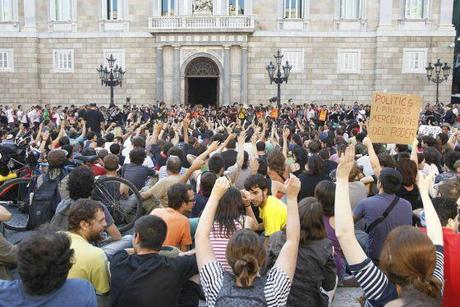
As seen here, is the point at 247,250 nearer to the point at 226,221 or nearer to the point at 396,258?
the point at 396,258

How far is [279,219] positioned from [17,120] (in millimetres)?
21116

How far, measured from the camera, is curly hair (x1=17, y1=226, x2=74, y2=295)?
2.85 meters

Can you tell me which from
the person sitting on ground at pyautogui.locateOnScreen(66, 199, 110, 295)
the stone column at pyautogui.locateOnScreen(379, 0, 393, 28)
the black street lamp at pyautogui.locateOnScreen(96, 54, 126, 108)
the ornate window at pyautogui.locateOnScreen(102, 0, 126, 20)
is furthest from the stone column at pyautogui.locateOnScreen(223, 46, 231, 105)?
the person sitting on ground at pyautogui.locateOnScreen(66, 199, 110, 295)

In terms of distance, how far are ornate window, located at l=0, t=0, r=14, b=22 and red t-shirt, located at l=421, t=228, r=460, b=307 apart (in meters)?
31.2

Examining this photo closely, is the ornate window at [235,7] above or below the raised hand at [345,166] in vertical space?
above

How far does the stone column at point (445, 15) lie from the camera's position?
90.0 feet

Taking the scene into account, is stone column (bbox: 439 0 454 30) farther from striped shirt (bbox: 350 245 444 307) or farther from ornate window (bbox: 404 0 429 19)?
striped shirt (bbox: 350 245 444 307)

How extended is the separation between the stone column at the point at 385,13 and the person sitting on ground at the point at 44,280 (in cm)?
2740

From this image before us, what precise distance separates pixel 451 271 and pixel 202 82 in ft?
95.0

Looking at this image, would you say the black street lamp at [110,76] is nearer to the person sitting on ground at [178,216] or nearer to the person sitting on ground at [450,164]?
the person sitting on ground at [450,164]

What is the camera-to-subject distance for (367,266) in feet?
9.94

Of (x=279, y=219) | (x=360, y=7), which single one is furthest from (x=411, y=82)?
(x=279, y=219)

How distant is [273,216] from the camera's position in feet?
17.2

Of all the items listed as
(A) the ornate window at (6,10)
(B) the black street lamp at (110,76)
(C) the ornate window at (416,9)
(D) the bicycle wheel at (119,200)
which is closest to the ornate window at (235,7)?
(B) the black street lamp at (110,76)
